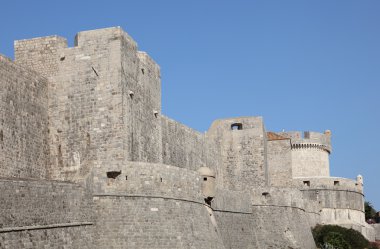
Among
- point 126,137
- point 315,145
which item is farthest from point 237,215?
point 315,145

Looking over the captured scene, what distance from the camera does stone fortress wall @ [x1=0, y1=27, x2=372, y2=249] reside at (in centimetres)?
1900

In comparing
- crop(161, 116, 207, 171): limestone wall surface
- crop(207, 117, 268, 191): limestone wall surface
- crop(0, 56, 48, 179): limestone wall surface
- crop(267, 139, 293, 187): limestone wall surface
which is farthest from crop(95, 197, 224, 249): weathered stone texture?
crop(267, 139, 293, 187): limestone wall surface

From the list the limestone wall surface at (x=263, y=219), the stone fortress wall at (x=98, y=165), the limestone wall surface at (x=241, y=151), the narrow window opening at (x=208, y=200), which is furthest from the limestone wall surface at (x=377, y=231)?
the narrow window opening at (x=208, y=200)

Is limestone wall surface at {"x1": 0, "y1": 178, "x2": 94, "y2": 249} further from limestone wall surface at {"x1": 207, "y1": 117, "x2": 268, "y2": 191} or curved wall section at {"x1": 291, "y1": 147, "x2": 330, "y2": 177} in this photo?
curved wall section at {"x1": 291, "y1": 147, "x2": 330, "y2": 177}

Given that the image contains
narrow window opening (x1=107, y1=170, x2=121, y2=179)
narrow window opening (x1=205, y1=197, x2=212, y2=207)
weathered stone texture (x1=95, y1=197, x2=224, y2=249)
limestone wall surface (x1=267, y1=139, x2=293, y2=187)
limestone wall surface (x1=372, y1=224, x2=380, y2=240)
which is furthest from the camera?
limestone wall surface (x1=372, y1=224, x2=380, y2=240)

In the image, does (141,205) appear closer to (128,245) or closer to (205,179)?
(128,245)

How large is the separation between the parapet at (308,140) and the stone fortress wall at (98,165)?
658 inches

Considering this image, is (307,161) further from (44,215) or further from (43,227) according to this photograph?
(43,227)

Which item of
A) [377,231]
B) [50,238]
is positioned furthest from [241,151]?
[50,238]

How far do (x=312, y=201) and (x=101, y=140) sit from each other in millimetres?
19391

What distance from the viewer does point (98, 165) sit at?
2114 centimetres

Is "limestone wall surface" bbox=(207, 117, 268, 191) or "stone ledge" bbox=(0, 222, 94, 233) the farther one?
"limestone wall surface" bbox=(207, 117, 268, 191)

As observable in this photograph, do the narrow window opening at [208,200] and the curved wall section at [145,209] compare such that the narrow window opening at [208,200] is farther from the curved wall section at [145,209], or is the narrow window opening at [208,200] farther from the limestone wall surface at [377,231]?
the limestone wall surface at [377,231]

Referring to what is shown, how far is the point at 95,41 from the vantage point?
24.0m
